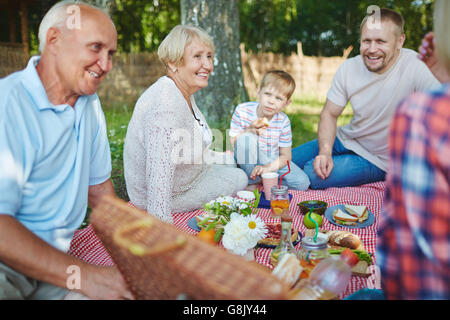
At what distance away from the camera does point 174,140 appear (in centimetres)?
275

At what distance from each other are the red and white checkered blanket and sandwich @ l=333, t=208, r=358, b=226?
0.12 feet

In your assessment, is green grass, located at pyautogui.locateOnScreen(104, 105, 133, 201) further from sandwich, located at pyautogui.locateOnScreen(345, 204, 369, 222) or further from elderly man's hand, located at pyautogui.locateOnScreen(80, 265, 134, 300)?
elderly man's hand, located at pyautogui.locateOnScreen(80, 265, 134, 300)

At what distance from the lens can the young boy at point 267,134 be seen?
12.8 feet

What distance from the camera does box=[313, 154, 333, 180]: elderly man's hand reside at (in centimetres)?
391

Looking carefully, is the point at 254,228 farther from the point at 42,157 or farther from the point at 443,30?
the point at 443,30

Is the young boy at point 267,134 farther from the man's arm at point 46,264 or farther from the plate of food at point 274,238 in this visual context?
the man's arm at point 46,264

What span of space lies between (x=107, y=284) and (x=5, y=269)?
40 centimetres

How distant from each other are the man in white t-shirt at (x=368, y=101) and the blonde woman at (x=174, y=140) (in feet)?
3.85

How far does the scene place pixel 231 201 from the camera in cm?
264

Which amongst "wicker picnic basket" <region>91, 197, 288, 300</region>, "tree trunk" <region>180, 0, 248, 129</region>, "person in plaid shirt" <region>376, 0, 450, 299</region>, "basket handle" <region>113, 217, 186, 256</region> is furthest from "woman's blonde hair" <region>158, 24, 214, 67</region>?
"tree trunk" <region>180, 0, 248, 129</region>

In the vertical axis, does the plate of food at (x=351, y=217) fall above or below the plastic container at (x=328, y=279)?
below

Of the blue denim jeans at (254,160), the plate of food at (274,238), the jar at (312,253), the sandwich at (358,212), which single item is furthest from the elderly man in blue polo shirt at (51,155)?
the blue denim jeans at (254,160)
